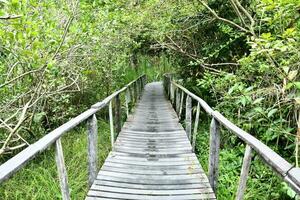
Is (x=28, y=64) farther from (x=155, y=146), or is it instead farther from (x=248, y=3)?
(x=248, y=3)

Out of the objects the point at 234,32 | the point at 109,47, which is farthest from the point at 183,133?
the point at 109,47

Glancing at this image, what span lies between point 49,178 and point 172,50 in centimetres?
473

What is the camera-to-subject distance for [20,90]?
5.51 metres

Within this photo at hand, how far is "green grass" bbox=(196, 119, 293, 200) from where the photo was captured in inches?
172

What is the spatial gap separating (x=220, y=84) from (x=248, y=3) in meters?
2.04

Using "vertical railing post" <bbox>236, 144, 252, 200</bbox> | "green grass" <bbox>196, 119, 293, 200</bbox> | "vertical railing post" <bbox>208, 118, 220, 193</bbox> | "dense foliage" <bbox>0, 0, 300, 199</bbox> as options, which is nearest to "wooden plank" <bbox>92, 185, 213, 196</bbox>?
"vertical railing post" <bbox>208, 118, 220, 193</bbox>

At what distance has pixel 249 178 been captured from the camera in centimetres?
489

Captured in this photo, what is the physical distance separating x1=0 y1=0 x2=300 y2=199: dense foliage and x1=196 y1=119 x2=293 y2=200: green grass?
0.03 meters

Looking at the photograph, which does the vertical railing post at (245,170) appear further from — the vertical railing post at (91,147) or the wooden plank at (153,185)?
the vertical railing post at (91,147)

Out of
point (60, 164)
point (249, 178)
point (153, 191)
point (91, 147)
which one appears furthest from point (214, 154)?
point (60, 164)

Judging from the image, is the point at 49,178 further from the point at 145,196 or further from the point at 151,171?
the point at 145,196

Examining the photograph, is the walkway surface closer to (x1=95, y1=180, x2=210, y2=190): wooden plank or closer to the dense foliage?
(x1=95, y1=180, x2=210, y2=190): wooden plank

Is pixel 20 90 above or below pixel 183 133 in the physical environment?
above

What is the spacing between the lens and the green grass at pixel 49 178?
16.0ft
